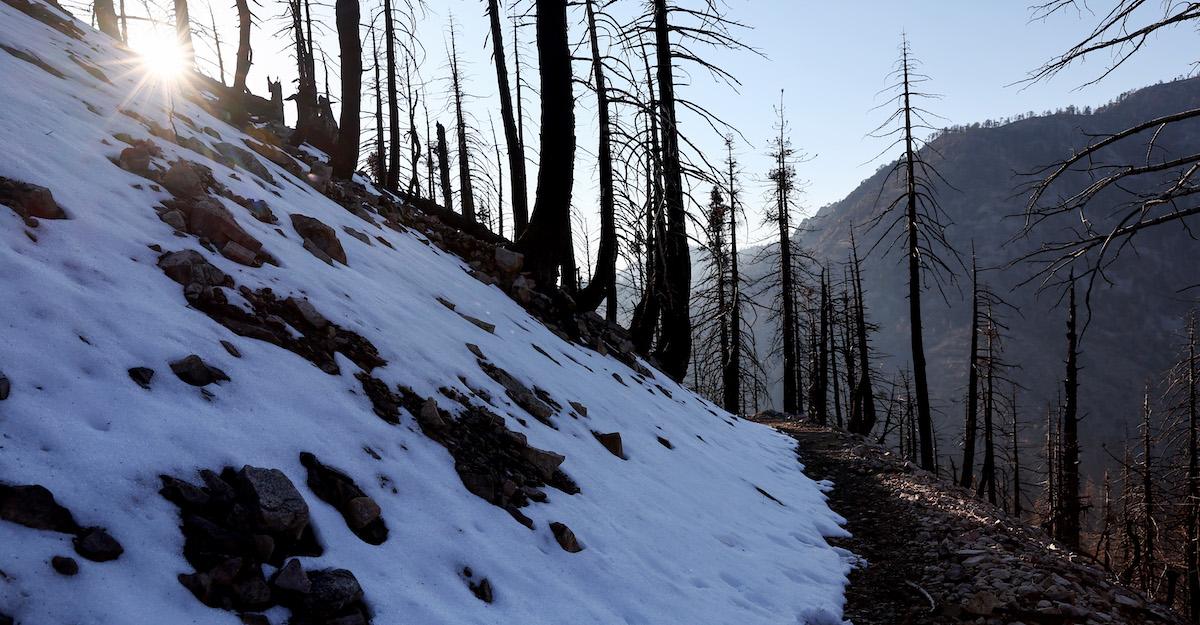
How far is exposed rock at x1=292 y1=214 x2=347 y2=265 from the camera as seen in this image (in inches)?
227

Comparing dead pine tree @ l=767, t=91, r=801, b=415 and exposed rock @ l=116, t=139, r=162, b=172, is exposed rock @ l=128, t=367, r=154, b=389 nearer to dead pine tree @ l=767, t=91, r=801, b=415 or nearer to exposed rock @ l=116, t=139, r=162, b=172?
exposed rock @ l=116, t=139, r=162, b=172

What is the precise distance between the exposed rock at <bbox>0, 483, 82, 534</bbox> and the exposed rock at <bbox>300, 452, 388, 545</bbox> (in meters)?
0.91

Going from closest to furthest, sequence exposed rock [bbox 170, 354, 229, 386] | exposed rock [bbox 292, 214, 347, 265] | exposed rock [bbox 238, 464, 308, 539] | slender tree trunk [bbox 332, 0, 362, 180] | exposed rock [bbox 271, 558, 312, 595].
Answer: exposed rock [bbox 271, 558, 312, 595] < exposed rock [bbox 238, 464, 308, 539] < exposed rock [bbox 170, 354, 229, 386] < exposed rock [bbox 292, 214, 347, 265] < slender tree trunk [bbox 332, 0, 362, 180]

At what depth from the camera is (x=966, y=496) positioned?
774cm

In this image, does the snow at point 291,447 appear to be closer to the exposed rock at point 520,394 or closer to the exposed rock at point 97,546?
the exposed rock at point 97,546

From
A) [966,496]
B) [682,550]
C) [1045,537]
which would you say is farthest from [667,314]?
[682,550]

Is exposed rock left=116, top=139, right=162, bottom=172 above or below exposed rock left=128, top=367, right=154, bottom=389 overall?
above

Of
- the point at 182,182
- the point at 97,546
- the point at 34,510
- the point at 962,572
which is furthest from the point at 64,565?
the point at 962,572

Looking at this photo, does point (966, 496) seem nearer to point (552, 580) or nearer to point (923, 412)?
point (552, 580)

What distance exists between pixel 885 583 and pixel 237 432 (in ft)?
16.1

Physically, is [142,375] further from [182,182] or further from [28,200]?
[182,182]

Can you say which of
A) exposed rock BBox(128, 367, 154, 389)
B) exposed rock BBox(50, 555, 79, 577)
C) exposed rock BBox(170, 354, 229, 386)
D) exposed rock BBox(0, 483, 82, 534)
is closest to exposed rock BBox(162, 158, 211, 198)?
exposed rock BBox(170, 354, 229, 386)

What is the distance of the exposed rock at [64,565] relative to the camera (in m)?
1.78

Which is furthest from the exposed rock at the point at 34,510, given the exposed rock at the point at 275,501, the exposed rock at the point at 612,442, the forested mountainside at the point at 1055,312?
the forested mountainside at the point at 1055,312
